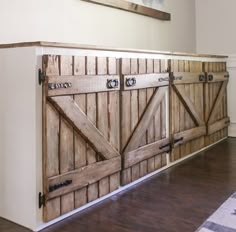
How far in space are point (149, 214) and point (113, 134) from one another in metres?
0.60

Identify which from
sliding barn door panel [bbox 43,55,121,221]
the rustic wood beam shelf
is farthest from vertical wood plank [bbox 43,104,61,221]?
the rustic wood beam shelf

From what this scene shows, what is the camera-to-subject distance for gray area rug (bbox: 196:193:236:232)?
1749mm

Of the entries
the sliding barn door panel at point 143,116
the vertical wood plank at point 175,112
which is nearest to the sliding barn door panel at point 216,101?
the vertical wood plank at point 175,112

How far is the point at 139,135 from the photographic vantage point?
250 cm

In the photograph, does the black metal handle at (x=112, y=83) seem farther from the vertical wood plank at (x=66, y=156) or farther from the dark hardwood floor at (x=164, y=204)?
the dark hardwood floor at (x=164, y=204)

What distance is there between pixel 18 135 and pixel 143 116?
1041 millimetres

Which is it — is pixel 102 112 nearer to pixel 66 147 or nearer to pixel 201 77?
pixel 66 147

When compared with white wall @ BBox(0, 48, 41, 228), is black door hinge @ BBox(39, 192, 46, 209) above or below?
below

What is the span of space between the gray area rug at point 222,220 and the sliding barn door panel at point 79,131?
2.31 feet

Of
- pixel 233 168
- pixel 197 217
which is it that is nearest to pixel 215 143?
pixel 233 168

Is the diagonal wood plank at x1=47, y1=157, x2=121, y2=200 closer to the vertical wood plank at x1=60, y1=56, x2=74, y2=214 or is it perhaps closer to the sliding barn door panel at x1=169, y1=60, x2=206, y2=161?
the vertical wood plank at x1=60, y1=56, x2=74, y2=214

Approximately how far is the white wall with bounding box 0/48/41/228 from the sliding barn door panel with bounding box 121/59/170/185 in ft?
2.46

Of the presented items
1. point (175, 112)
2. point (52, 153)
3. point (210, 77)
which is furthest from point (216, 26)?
point (52, 153)

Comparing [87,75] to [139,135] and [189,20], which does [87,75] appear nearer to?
[139,135]
